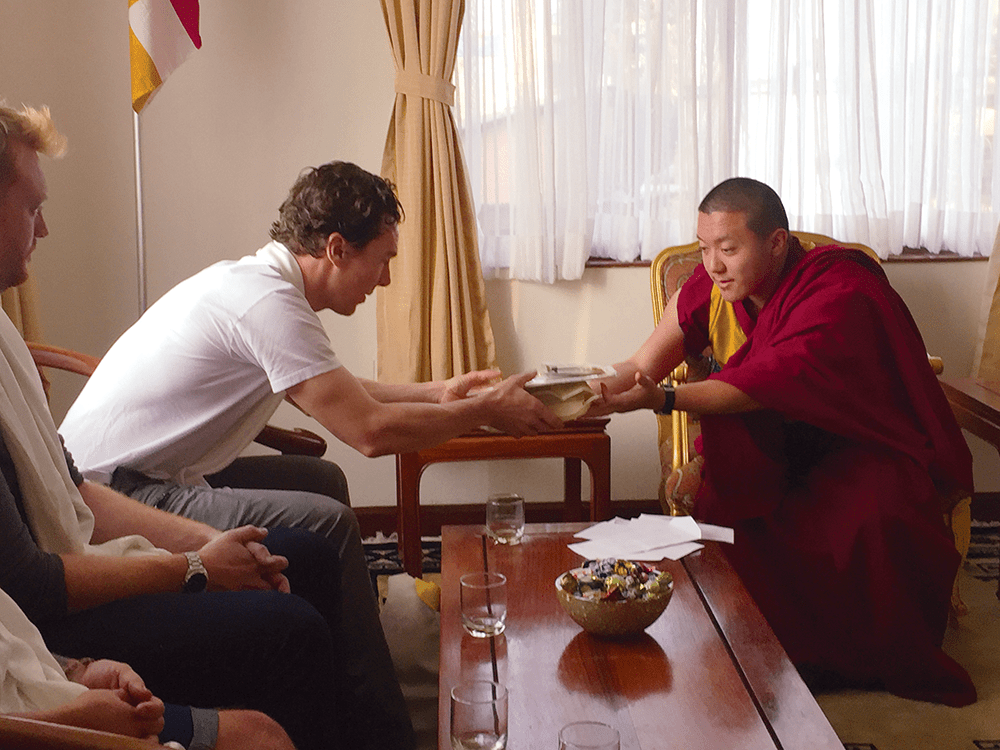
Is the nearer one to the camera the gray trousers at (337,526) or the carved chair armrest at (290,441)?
the gray trousers at (337,526)

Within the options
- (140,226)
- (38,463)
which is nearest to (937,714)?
(38,463)

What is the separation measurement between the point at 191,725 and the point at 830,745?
2.70ft

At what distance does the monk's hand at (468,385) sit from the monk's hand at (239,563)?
0.91 m

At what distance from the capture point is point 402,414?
7.03 feet

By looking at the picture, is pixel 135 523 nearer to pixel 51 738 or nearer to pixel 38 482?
pixel 38 482

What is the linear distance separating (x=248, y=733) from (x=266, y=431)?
1.26 m

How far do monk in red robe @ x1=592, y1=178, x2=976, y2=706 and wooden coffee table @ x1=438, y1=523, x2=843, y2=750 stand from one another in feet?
1.75

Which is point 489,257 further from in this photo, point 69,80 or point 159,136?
point 69,80

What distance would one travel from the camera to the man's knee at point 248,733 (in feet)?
4.17

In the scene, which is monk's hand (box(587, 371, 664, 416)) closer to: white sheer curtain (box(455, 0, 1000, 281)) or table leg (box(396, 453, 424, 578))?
table leg (box(396, 453, 424, 578))

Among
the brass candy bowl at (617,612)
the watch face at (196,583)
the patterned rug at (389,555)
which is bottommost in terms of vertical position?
the patterned rug at (389,555)

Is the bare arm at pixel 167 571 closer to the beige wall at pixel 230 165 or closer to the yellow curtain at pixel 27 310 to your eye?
the yellow curtain at pixel 27 310

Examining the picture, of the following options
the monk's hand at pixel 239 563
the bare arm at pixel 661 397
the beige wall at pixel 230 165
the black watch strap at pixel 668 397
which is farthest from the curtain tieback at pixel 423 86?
the monk's hand at pixel 239 563

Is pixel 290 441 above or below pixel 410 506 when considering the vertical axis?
above
